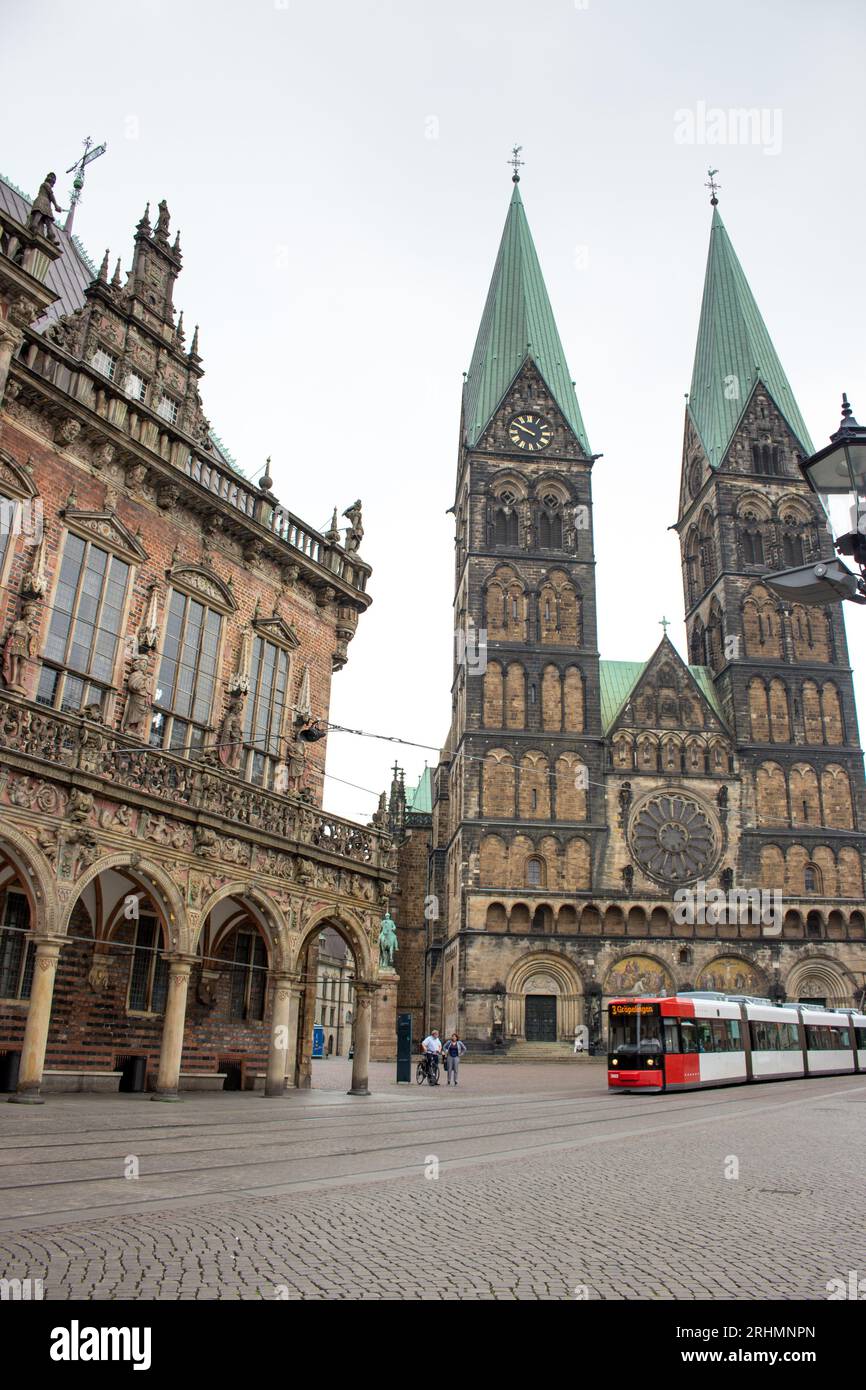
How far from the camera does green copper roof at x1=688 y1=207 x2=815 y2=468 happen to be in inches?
2441

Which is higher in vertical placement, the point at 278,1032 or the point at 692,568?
the point at 692,568

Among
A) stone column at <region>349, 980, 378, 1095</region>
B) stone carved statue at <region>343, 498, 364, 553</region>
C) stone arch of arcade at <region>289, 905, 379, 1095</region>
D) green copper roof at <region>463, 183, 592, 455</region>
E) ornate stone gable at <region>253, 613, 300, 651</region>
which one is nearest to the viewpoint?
stone arch of arcade at <region>289, 905, 379, 1095</region>

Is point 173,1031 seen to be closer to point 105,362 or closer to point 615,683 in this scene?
point 105,362

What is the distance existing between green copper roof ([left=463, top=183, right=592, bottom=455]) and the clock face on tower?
4.81 ft

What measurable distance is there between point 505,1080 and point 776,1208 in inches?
1004

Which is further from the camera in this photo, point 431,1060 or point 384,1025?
point 384,1025

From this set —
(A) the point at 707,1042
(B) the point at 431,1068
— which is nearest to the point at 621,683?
(A) the point at 707,1042

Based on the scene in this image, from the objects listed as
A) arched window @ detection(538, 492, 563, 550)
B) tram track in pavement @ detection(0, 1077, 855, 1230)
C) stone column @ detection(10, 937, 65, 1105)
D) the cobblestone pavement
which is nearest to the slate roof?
stone column @ detection(10, 937, 65, 1105)

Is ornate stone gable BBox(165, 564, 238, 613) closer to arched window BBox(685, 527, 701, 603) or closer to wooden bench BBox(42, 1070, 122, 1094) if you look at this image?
wooden bench BBox(42, 1070, 122, 1094)

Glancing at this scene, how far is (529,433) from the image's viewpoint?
196 feet

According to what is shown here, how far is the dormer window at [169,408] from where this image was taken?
20.7 meters

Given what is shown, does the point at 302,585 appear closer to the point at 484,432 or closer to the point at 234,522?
the point at 234,522

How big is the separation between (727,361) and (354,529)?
47.0 m

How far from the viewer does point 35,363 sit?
16828 mm
